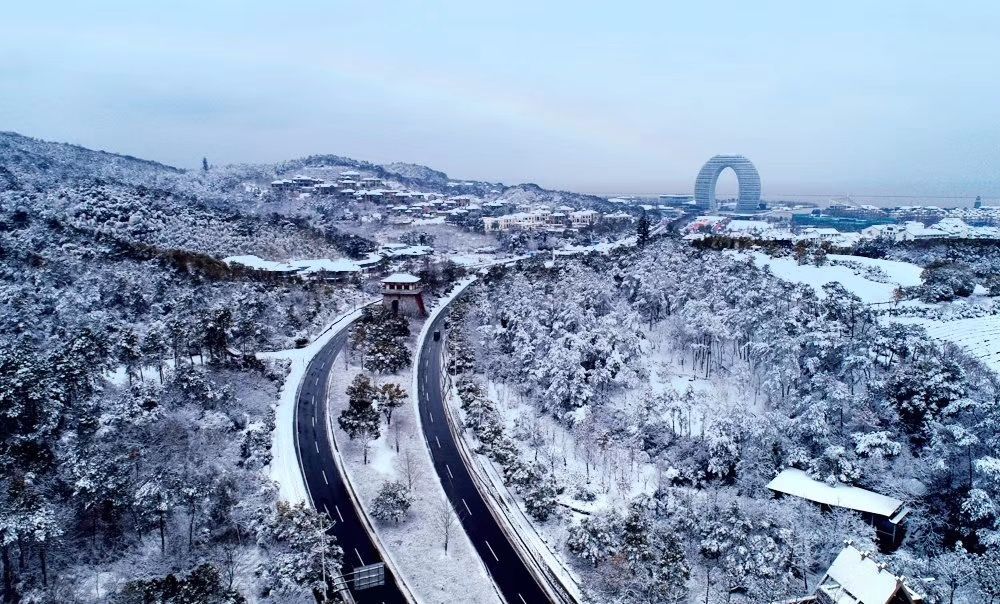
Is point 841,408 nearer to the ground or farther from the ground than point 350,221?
nearer to the ground

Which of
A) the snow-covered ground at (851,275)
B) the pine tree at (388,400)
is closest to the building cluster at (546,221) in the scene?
the snow-covered ground at (851,275)

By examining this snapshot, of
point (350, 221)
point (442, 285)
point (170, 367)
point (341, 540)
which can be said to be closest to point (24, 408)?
point (170, 367)

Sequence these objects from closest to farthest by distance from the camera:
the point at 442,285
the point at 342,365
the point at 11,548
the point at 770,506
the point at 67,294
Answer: the point at 11,548 < the point at 770,506 < the point at 67,294 < the point at 342,365 < the point at 442,285

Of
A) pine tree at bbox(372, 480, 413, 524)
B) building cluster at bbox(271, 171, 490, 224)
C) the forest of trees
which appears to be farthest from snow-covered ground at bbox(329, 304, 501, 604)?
building cluster at bbox(271, 171, 490, 224)

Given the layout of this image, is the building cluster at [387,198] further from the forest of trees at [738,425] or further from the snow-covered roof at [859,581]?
the snow-covered roof at [859,581]

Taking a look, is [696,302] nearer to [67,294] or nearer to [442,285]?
[442,285]

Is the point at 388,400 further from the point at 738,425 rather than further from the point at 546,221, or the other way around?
the point at 546,221
